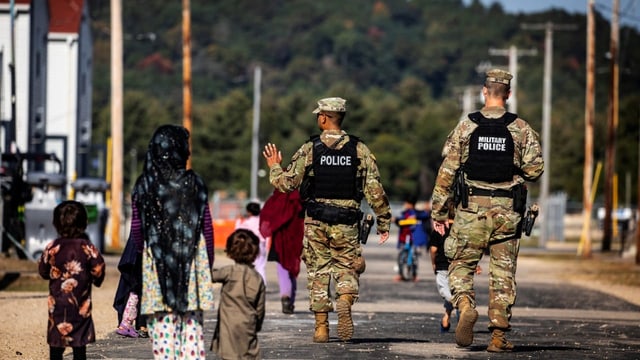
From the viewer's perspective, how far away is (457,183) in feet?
42.5

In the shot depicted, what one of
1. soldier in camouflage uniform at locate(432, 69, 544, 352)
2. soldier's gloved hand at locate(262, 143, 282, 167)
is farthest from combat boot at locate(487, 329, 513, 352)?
soldier's gloved hand at locate(262, 143, 282, 167)

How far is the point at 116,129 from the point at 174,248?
1239 inches

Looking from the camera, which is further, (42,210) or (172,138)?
(42,210)

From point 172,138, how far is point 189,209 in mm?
468

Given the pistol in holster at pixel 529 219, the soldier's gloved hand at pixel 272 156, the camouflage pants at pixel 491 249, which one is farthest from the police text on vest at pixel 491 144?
the soldier's gloved hand at pixel 272 156

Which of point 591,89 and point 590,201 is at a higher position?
point 591,89

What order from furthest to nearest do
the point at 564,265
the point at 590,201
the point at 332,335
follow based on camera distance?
the point at 590,201
the point at 564,265
the point at 332,335

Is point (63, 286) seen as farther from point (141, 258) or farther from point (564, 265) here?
point (564, 265)

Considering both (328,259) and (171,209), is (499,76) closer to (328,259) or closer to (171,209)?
(328,259)

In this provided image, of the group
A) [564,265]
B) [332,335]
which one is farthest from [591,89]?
[332,335]

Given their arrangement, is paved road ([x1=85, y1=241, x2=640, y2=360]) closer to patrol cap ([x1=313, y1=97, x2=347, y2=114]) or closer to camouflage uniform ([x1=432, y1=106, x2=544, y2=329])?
camouflage uniform ([x1=432, y1=106, x2=544, y2=329])

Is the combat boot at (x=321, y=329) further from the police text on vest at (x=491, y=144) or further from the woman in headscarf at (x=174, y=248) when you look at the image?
the woman in headscarf at (x=174, y=248)

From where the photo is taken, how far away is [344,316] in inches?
536

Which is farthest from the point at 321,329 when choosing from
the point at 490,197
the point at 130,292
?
the point at 130,292
